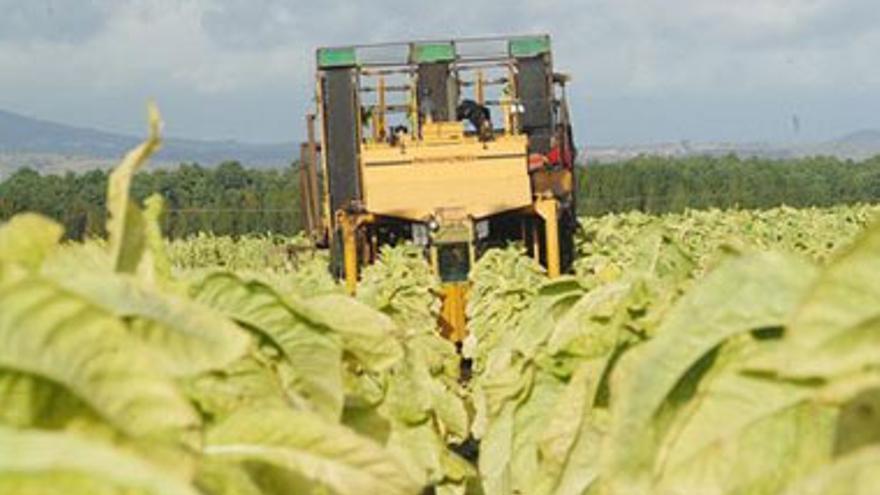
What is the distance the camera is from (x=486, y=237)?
18.9 metres

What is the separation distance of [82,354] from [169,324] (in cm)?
27

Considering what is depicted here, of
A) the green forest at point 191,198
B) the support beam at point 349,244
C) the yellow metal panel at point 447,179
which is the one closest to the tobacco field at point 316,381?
the support beam at point 349,244

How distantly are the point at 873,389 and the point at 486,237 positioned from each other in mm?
17237

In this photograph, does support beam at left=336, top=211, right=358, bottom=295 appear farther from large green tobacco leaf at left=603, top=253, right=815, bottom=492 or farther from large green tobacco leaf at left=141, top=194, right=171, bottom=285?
large green tobacco leaf at left=603, top=253, right=815, bottom=492

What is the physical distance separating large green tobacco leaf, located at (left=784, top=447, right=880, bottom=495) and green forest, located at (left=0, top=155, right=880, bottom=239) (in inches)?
2485

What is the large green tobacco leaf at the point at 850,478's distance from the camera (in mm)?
1421

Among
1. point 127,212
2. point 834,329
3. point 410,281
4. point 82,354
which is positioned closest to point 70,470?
point 82,354

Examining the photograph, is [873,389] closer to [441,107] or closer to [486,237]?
A: [486,237]

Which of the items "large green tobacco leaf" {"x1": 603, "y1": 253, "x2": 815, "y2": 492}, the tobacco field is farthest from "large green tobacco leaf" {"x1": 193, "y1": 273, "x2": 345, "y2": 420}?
"large green tobacco leaf" {"x1": 603, "y1": 253, "x2": 815, "y2": 492}

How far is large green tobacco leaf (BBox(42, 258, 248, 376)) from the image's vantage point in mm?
→ 1862

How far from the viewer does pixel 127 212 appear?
2217mm

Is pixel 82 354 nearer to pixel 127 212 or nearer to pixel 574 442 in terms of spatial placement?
pixel 127 212

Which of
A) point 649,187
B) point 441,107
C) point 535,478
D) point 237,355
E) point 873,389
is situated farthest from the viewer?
point 649,187

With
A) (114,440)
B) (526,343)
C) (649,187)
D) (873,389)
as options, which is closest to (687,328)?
(873,389)
